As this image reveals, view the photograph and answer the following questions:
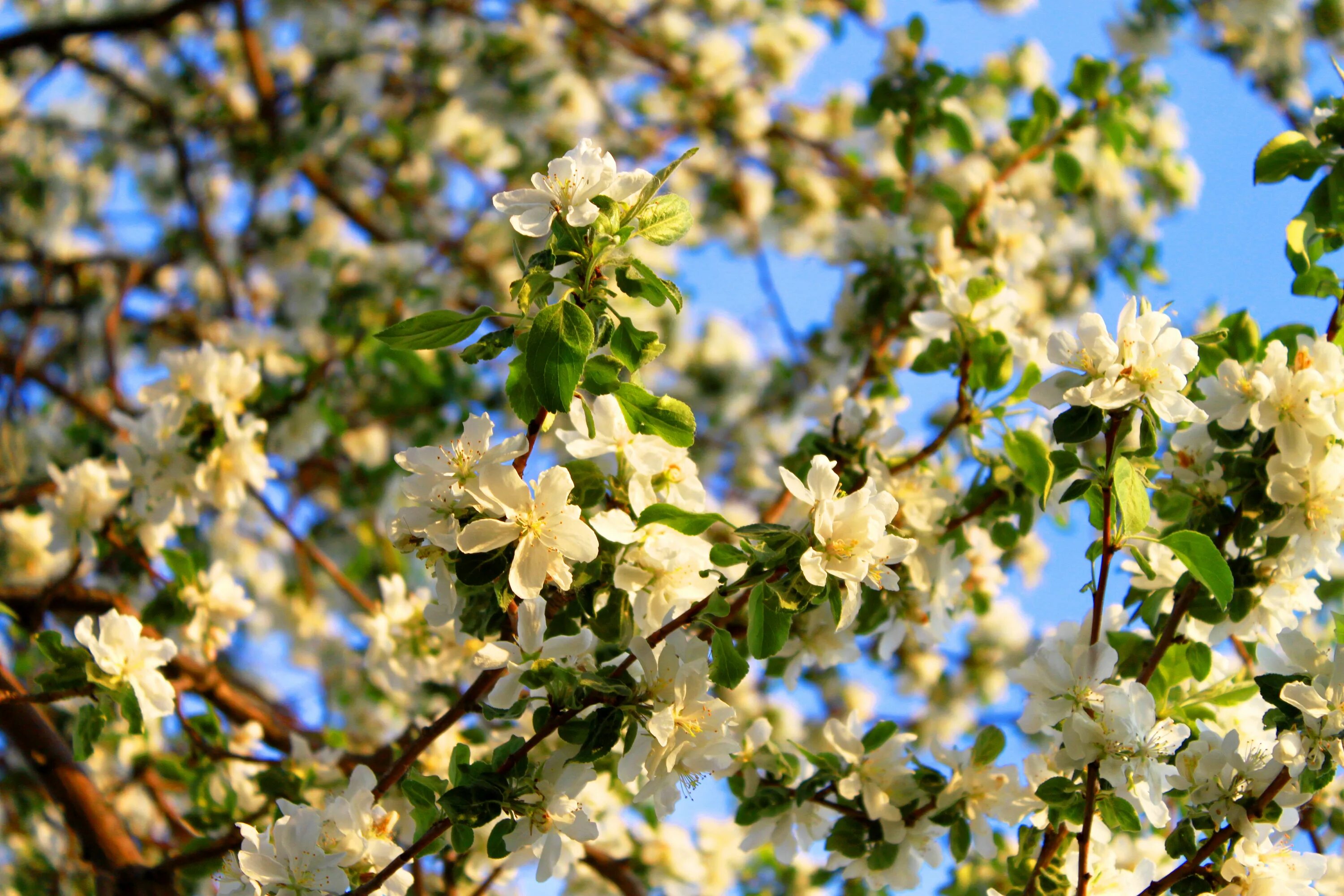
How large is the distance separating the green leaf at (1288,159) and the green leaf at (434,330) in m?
1.24

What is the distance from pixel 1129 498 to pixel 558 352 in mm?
722

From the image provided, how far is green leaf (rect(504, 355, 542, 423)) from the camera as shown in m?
1.21

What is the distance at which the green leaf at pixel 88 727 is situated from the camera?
1.57 metres

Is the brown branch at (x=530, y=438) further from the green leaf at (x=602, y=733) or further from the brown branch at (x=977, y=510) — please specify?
the brown branch at (x=977, y=510)

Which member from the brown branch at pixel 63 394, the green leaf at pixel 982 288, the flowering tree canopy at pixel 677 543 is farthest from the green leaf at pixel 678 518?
the brown branch at pixel 63 394

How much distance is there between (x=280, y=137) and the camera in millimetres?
4508

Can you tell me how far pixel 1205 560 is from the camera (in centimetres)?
128

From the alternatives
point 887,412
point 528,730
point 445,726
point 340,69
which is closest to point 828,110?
point 340,69

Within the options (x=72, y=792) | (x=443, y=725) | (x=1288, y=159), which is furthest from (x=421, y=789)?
(x=1288, y=159)

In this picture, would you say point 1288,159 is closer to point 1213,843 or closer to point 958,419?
point 958,419

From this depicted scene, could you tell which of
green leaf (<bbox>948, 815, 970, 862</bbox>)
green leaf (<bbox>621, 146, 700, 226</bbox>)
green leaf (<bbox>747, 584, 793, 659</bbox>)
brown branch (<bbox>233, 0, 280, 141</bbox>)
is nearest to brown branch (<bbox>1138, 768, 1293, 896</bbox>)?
green leaf (<bbox>948, 815, 970, 862</bbox>)

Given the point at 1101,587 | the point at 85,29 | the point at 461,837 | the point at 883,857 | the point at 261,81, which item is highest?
the point at 261,81

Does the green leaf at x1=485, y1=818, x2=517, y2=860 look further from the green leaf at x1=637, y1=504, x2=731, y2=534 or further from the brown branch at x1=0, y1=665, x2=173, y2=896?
the brown branch at x1=0, y1=665, x2=173, y2=896

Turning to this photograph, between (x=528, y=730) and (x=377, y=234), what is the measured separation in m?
2.95
